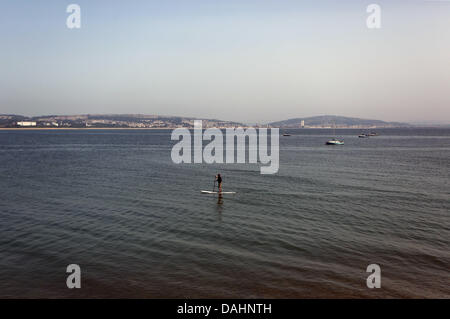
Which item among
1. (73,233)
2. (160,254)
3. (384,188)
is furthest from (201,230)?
(384,188)

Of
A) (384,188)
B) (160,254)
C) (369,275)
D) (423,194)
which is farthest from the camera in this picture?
(384,188)

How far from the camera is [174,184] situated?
39906 mm

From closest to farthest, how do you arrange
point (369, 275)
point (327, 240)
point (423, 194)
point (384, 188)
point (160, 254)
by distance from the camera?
point (369, 275) < point (160, 254) < point (327, 240) < point (423, 194) < point (384, 188)

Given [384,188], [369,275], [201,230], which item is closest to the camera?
[369,275]

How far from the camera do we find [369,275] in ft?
48.8

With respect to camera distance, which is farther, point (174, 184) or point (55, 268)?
point (174, 184)

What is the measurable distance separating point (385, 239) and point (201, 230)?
38.0 feet

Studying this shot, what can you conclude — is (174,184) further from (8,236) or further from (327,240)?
(327,240)

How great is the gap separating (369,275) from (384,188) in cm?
2446

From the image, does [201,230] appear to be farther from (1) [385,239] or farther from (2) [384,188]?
(2) [384,188]

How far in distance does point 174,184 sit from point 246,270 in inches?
1007
